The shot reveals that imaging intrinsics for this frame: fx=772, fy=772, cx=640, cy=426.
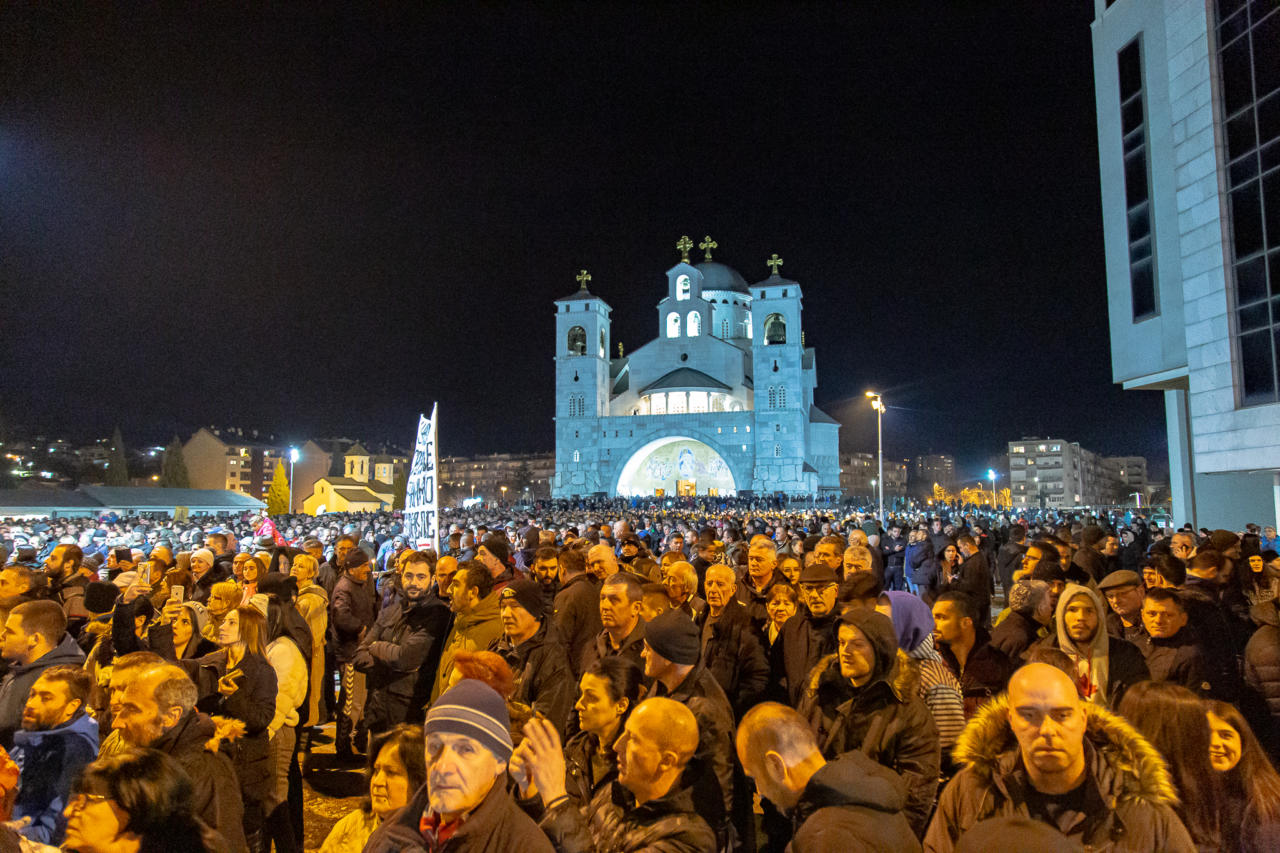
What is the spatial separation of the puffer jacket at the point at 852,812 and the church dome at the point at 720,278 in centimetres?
6357

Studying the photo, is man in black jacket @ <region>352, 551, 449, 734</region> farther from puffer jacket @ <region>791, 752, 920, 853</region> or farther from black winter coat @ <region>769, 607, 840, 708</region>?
puffer jacket @ <region>791, 752, 920, 853</region>

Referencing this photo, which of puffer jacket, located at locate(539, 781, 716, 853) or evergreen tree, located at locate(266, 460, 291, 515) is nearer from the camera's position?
puffer jacket, located at locate(539, 781, 716, 853)

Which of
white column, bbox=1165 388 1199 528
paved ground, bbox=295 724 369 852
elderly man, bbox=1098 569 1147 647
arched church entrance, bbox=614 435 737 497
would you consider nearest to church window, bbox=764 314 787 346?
arched church entrance, bbox=614 435 737 497

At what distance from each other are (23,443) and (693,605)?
83257 mm

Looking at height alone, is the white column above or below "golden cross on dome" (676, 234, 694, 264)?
below

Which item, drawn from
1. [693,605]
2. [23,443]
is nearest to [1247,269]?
[693,605]

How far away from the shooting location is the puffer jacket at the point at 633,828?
2203 mm

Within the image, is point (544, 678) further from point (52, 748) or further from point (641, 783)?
point (52, 748)

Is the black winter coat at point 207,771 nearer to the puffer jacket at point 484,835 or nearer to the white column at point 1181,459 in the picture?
the puffer jacket at point 484,835

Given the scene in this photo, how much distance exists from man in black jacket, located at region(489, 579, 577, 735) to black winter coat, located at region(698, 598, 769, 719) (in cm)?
85

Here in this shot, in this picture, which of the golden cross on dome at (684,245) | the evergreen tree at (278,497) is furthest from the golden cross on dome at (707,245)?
the evergreen tree at (278,497)

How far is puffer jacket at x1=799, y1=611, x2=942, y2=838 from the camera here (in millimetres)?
2826

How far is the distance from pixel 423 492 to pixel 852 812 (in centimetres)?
879

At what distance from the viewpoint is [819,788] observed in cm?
199
